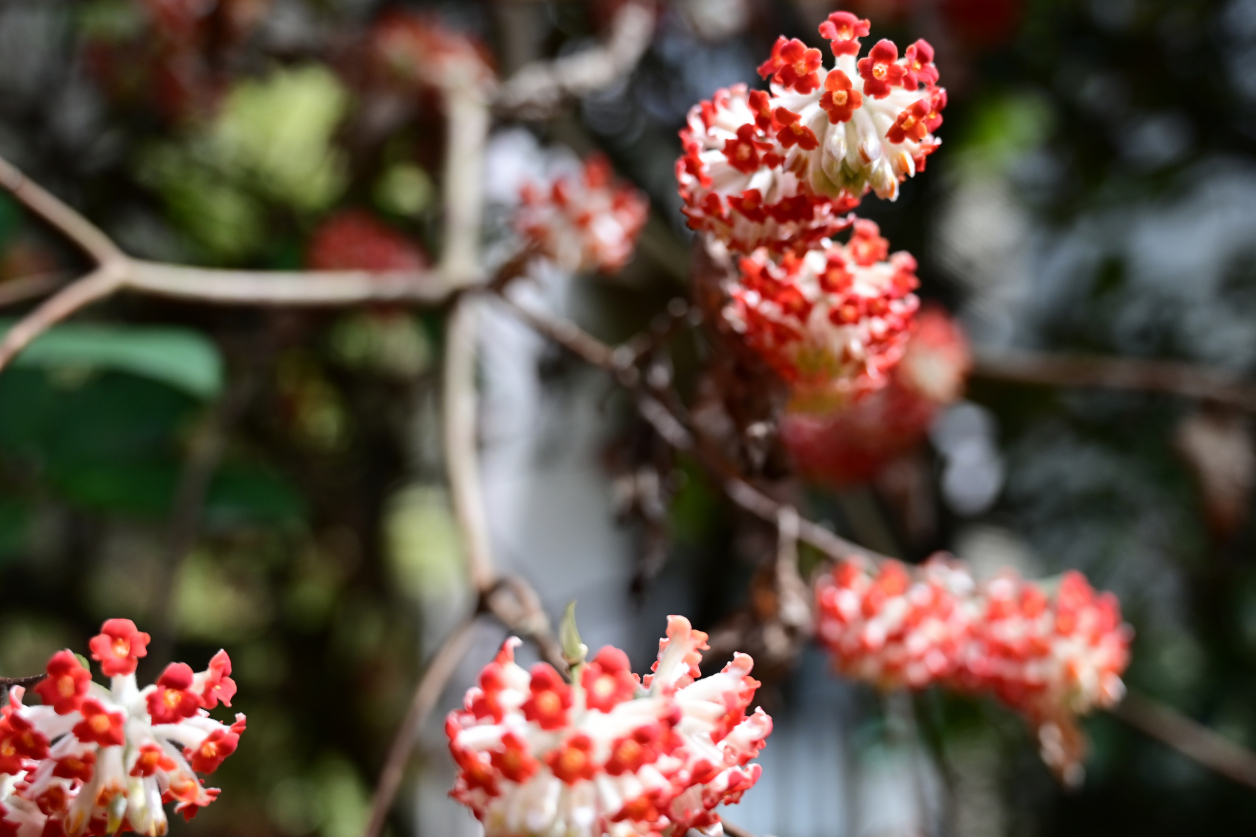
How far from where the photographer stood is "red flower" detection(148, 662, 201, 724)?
0.41 m

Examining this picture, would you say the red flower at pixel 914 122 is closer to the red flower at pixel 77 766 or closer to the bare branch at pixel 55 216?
the red flower at pixel 77 766

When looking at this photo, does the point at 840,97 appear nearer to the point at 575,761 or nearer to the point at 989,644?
the point at 575,761

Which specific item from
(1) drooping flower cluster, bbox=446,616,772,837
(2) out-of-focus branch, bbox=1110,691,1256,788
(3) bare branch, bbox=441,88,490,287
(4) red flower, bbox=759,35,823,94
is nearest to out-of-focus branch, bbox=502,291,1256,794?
(2) out-of-focus branch, bbox=1110,691,1256,788

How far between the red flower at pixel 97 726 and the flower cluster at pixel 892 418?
876mm

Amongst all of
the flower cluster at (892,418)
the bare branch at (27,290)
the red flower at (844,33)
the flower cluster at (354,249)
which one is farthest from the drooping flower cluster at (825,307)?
the flower cluster at (354,249)

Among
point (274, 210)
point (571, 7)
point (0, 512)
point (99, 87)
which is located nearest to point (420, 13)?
point (571, 7)

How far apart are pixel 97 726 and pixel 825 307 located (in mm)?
381

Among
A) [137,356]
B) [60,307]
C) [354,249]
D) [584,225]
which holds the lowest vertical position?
[60,307]

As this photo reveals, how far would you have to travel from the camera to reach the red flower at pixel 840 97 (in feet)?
1.42

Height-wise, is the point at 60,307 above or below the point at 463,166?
below

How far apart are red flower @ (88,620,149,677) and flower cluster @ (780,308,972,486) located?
33.9 inches

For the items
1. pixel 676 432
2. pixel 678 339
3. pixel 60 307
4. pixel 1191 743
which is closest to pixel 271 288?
pixel 60 307

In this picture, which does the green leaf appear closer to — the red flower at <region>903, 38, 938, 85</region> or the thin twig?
the thin twig

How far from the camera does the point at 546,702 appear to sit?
0.37 metres
